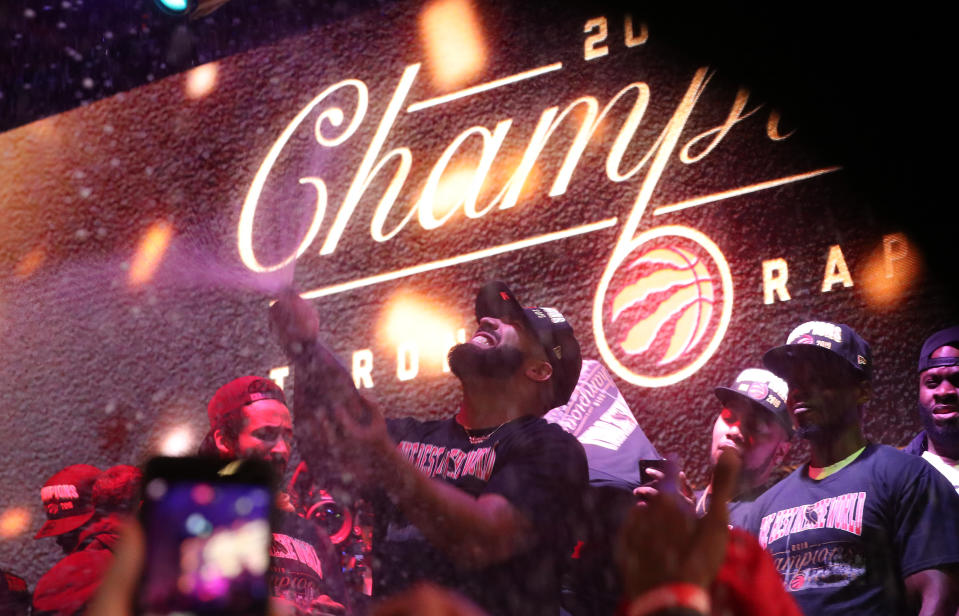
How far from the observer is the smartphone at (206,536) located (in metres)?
0.50

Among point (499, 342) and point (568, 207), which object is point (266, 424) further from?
point (568, 207)

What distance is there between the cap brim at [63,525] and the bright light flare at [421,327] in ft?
3.85

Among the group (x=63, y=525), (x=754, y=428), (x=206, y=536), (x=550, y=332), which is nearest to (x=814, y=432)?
(x=754, y=428)

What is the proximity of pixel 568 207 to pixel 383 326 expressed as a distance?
2.66 ft

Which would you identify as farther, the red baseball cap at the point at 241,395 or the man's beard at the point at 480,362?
the red baseball cap at the point at 241,395

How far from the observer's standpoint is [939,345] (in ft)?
7.63

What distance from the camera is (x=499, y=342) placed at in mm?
2088

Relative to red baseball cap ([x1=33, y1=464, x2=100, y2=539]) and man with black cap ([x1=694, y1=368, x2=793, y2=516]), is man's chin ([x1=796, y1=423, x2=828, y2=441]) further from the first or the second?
red baseball cap ([x1=33, y1=464, x2=100, y2=539])

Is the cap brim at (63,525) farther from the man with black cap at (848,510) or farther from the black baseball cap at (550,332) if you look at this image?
the man with black cap at (848,510)

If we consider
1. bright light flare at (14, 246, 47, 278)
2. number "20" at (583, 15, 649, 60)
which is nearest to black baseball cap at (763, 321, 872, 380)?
number "20" at (583, 15, 649, 60)

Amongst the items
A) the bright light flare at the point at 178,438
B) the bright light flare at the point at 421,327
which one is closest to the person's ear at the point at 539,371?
the bright light flare at the point at 421,327

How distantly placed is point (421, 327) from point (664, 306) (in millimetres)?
904

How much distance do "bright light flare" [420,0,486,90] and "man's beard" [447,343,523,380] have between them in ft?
5.90

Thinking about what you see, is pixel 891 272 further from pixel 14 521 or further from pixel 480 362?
pixel 14 521
